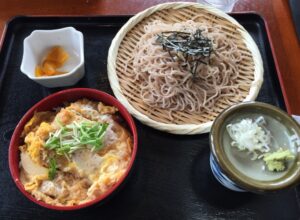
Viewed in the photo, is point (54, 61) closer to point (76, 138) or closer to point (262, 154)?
point (76, 138)

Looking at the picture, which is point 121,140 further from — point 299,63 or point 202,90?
point 299,63

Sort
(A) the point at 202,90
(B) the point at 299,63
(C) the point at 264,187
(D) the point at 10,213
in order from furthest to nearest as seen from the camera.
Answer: (B) the point at 299,63, (A) the point at 202,90, (D) the point at 10,213, (C) the point at 264,187

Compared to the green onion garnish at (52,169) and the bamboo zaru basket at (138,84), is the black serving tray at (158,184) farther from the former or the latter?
the green onion garnish at (52,169)

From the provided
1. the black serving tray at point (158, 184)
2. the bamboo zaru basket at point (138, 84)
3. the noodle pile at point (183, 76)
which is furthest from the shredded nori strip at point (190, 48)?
the black serving tray at point (158, 184)

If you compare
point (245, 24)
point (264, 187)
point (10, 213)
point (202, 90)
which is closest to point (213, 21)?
point (245, 24)

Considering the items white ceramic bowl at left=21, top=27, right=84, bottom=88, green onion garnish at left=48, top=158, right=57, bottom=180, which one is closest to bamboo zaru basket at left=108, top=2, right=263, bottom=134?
white ceramic bowl at left=21, top=27, right=84, bottom=88

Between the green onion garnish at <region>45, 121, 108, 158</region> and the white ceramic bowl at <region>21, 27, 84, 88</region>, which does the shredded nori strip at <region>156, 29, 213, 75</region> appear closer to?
the white ceramic bowl at <region>21, 27, 84, 88</region>
